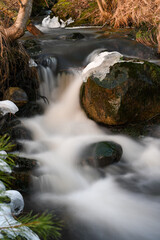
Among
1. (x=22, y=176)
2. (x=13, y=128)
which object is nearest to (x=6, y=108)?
(x=13, y=128)

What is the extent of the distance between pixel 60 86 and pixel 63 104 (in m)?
0.45

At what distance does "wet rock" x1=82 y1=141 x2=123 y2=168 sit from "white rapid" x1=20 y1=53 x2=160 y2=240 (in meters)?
0.09

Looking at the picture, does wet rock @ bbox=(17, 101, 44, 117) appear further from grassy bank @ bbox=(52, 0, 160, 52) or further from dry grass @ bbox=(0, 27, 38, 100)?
grassy bank @ bbox=(52, 0, 160, 52)

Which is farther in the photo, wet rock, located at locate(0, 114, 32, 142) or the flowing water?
wet rock, located at locate(0, 114, 32, 142)

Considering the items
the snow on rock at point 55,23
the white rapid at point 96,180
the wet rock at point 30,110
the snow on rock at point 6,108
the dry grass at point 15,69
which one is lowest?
the white rapid at point 96,180

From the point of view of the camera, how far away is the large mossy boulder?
4609 mm

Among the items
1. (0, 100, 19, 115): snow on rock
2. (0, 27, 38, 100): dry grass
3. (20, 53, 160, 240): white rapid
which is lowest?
(20, 53, 160, 240): white rapid

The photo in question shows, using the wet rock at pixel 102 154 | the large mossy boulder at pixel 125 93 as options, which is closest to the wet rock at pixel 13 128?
the wet rock at pixel 102 154

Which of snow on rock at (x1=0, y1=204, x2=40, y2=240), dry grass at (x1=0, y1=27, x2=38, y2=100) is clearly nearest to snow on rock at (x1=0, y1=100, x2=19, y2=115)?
dry grass at (x1=0, y1=27, x2=38, y2=100)

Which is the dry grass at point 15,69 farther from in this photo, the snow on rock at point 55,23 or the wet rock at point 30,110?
the snow on rock at point 55,23

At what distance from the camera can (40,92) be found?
544 cm

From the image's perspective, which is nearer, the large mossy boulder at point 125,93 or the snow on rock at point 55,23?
the large mossy boulder at point 125,93

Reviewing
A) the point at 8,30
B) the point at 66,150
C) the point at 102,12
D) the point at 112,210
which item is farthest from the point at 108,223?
the point at 102,12

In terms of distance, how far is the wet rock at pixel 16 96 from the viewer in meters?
4.75
